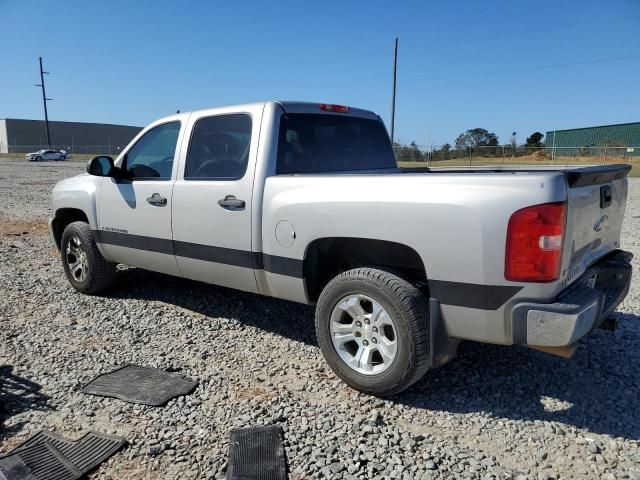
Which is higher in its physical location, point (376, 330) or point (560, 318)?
point (560, 318)

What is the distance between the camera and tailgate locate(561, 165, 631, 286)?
2816 millimetres

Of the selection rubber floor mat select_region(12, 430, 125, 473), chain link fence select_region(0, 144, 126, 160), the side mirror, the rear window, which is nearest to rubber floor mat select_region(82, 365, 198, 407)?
rubber floor mat select_region(12, 430, 125, 473)

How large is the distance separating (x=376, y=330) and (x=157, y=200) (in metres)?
2.37

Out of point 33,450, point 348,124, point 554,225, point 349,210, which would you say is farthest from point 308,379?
point 348,124

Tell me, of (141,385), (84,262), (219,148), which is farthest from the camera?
(84,262)

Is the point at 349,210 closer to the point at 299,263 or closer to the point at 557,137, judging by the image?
the point at 299,263

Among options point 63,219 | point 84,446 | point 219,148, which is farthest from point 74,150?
point 84,446

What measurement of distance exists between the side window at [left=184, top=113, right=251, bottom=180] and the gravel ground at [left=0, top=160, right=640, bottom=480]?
141 cm

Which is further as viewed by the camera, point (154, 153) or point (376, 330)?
point (154, 153)

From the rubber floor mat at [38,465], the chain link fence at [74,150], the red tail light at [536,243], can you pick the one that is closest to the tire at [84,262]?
the rubber floor mat at [38,465]

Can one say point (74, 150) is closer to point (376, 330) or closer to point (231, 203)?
point (231, 203)

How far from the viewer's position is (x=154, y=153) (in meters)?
4.88

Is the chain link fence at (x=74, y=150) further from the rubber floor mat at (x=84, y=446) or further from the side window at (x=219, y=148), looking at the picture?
the rubber floor mat at (x=84, y=446)

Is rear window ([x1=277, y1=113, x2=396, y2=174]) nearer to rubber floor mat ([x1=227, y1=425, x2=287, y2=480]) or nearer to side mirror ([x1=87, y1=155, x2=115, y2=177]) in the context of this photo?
rubber floor mat ([x1=227, y1=425, x2=287, y2=480])
